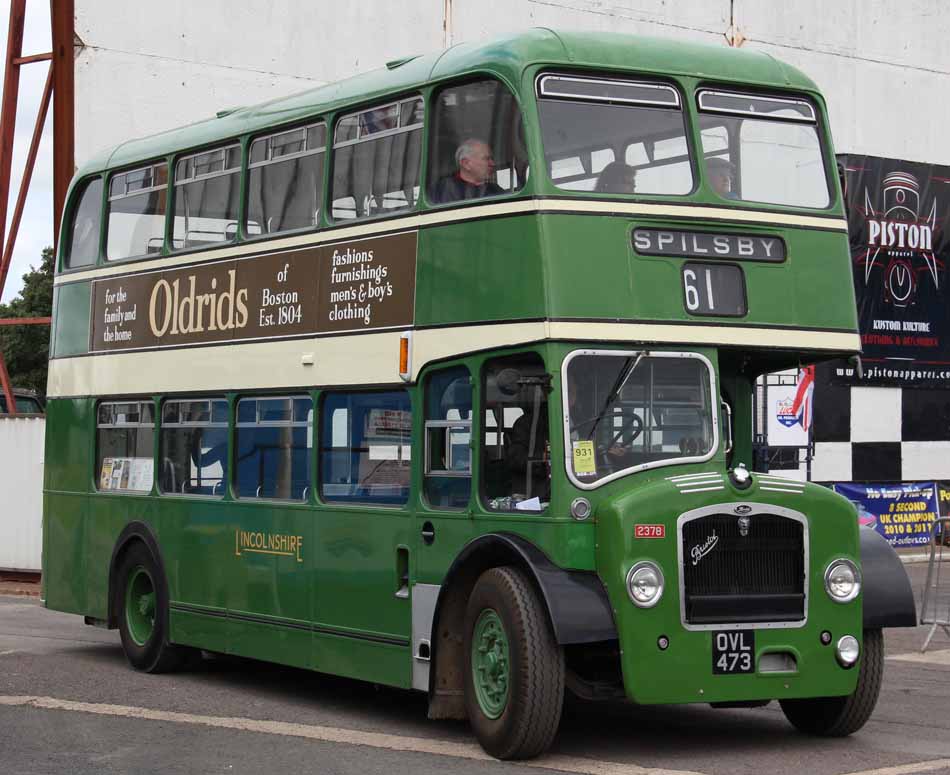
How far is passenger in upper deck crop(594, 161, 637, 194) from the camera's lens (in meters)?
9.81

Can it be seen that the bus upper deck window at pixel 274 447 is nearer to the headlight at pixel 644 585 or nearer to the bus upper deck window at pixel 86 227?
the bus upper deck window at pixel 86 227

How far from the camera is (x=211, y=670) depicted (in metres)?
14.1

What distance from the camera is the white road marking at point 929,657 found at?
14117 mm

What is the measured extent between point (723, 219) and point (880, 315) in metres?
15.8

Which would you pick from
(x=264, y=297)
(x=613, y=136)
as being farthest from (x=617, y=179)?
(x=264, y=297)

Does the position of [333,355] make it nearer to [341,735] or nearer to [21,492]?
[341,735]

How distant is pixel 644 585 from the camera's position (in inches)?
363

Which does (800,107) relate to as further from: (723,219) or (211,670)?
(211,670)

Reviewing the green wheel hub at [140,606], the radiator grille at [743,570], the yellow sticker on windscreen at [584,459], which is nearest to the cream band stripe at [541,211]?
the yellow sticker on windscreen at [584,459]

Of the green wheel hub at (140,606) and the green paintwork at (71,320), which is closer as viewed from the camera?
the green wheel hub at (140,606)

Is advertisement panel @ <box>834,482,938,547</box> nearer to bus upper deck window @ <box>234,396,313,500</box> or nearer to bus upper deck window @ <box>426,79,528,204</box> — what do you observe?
bus upper deck window @ <box>234,396,313,500</box>

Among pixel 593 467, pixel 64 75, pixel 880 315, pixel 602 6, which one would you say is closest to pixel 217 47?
pixel 64 75

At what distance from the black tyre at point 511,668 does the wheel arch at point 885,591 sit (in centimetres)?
192

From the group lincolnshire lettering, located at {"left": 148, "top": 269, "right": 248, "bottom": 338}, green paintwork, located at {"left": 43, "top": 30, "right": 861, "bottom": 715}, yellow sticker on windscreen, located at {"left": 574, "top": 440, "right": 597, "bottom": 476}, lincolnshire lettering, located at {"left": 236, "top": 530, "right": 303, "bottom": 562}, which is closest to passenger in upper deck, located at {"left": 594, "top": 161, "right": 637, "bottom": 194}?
green paintwork, located at {"left": 43, "top": 30, "right": 861, "bottom": 715}
